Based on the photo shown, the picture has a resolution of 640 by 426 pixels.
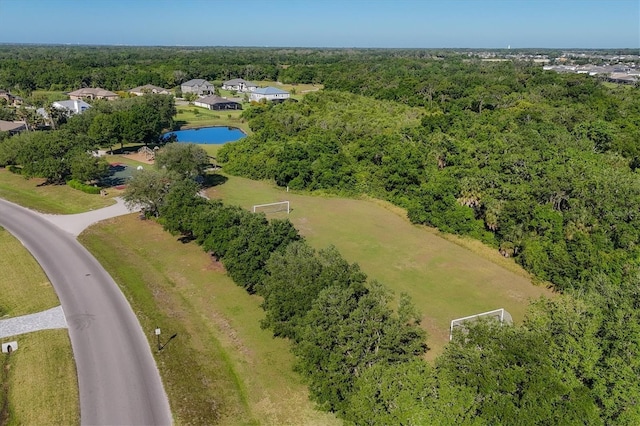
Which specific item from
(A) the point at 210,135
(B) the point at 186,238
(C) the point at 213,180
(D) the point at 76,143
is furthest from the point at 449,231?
(A) the point at 210,135

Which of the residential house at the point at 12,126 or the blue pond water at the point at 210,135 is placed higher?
the residential house at the point at 12,126

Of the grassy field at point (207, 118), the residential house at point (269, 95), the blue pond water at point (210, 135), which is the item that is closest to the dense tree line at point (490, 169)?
the blue pond water at point (210, 135)

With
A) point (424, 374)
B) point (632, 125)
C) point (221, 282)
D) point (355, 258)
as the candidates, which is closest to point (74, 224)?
point (221, 282)

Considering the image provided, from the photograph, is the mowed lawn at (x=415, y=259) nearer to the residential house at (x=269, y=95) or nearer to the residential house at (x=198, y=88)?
the residential house at (x=269, y=95)

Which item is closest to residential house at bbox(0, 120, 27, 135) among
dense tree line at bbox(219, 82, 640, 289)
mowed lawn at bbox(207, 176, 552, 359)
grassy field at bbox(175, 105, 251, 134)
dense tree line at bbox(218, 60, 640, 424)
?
grassy field at bbox(175, 105, 251, 134)

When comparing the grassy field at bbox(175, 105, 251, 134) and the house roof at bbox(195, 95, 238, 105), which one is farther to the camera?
the house roof at bbox(195, 95, 238, 105)

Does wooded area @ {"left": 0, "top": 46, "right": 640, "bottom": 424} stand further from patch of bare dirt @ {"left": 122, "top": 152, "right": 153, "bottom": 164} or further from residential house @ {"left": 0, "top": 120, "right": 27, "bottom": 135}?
residential house @ {"left": 0, "top": 120, "right": 27, "bottom": 135}

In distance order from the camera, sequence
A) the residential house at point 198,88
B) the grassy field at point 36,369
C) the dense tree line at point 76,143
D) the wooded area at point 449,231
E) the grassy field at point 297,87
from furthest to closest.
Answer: the grassy field at point 297,87 → the residential house at point 198,88 → the dense tree line at point 76,143 → the grassy field at point 36,369 → the wooded area at point 449,231

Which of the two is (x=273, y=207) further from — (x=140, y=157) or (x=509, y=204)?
(x=140, y=157)
